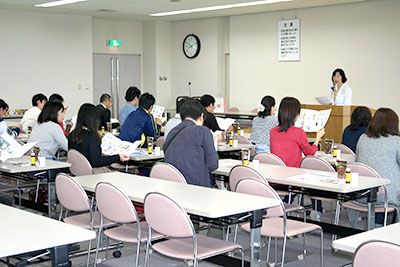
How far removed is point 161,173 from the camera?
192 inches

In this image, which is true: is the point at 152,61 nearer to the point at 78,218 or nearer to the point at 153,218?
the point at 78,218

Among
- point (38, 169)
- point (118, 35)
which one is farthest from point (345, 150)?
point (118, 35)

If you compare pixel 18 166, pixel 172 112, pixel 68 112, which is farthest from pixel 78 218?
pixel 172 112

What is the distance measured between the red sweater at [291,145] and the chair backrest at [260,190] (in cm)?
154

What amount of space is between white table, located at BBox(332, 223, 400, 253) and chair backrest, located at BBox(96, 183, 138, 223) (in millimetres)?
1400

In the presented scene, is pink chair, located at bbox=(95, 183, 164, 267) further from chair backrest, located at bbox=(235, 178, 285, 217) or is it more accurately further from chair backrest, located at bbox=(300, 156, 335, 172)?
chair backrest, located at bbox=(300, 156, 335, 172)

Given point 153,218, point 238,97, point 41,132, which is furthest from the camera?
point 238,97

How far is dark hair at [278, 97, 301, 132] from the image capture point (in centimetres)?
564

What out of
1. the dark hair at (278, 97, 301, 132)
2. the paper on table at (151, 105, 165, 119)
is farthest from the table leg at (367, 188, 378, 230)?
the paper on table at (151, 105, 165, 119)

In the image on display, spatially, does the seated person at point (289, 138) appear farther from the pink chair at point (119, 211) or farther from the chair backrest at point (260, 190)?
the pink chair at point (119, 211)

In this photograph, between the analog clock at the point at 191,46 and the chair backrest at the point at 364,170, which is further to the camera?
the analog clock at the point at 191,46

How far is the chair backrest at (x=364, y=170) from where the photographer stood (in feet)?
16.2

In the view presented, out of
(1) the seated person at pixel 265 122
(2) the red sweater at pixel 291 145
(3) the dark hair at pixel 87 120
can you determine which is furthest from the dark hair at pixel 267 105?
(3) the dark hair at pixel 87 120

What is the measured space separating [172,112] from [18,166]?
8.64 meters
